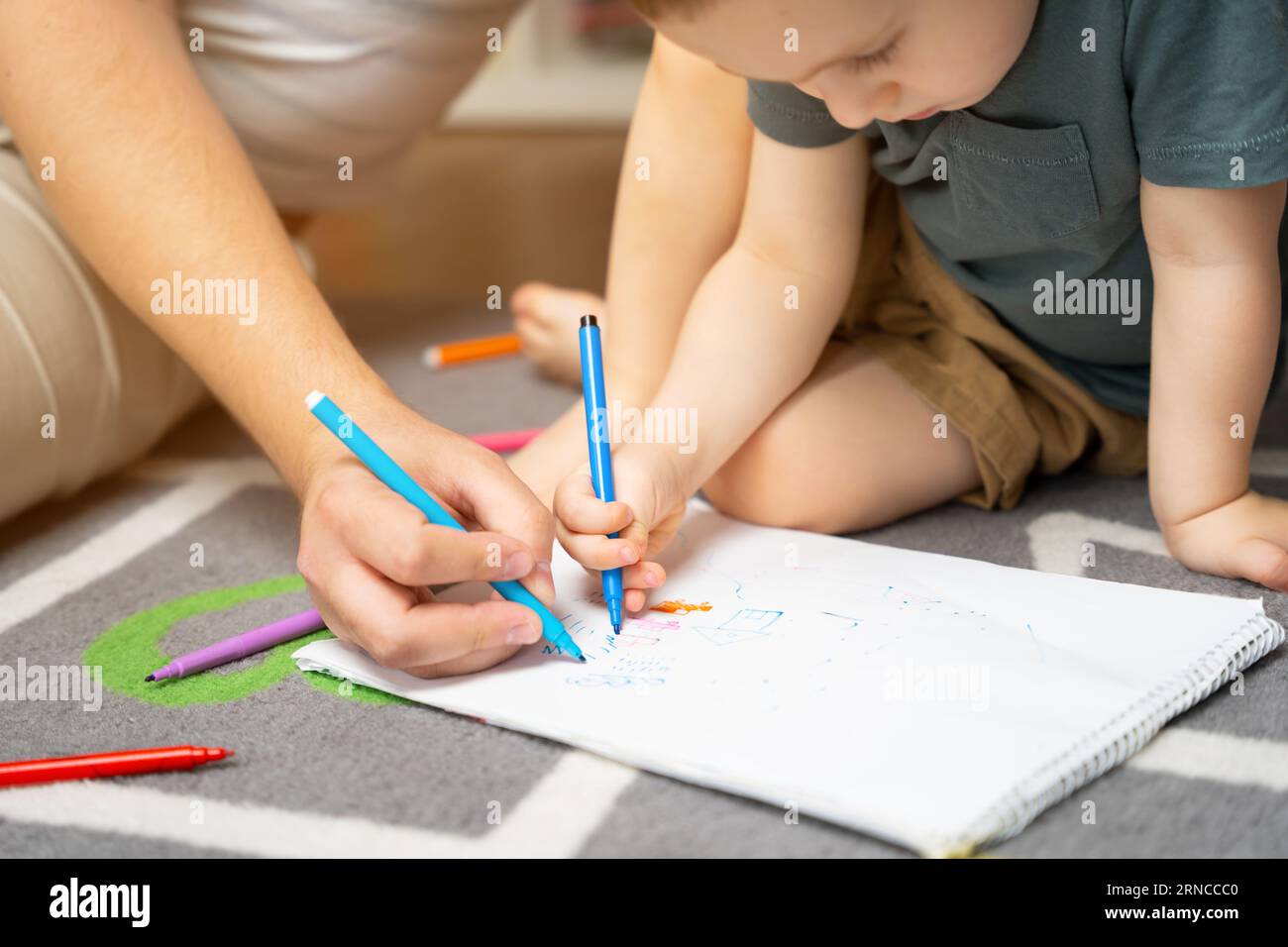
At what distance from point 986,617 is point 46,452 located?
2.10 feet

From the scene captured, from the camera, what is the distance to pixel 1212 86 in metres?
0.65

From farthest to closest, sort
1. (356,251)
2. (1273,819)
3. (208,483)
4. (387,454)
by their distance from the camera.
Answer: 1. (356,251)
2. (208,483)
3. (387,454)
4. (1273,819)

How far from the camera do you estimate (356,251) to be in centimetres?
190

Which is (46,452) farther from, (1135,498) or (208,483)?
(1135,498)

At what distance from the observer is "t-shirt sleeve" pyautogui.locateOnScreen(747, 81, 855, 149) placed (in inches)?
30.4

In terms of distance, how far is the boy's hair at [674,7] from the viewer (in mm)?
568

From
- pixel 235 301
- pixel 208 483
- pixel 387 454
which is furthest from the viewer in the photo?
pixel 208 483

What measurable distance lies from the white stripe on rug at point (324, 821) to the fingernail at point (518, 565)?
0.09m

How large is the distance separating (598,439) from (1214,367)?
331mm

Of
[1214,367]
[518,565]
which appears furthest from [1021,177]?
[518,565]

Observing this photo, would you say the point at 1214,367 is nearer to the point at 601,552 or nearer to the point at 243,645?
the point at 601,552

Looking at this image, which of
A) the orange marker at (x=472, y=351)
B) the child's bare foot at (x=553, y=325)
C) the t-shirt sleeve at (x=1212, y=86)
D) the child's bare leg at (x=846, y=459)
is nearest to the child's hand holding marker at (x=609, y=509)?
the child's bare leg at (x=846, y=459)

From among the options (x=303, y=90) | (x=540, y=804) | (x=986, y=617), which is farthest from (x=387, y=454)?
(x=303, y=90)

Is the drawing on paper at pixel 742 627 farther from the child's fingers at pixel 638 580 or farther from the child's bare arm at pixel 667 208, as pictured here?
the child's bare arm at pixel 667 208
